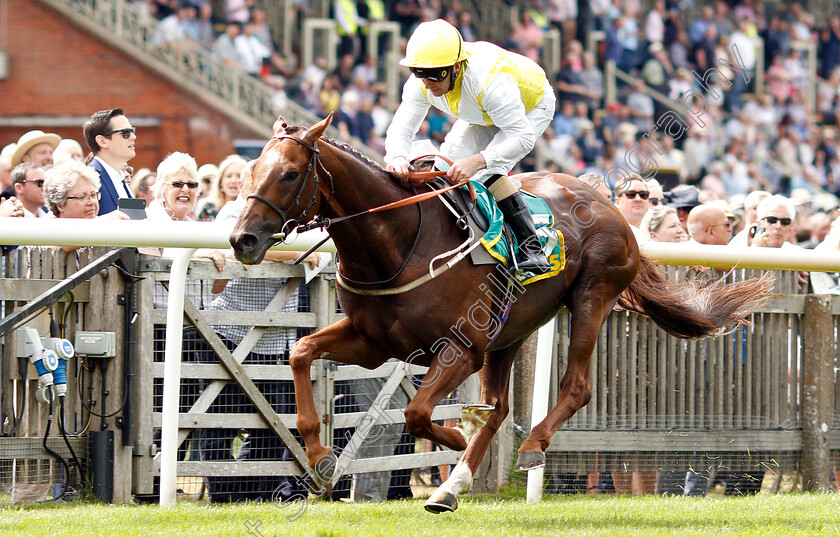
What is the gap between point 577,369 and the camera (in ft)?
19.1

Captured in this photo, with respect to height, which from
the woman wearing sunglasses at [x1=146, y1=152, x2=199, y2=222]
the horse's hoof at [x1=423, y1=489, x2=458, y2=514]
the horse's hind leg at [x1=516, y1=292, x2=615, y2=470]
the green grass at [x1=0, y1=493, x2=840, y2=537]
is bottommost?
the green grass at [x1=0, y1=493, x2=840, y2=537]

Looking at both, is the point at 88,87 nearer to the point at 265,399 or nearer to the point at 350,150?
the point at 265,399

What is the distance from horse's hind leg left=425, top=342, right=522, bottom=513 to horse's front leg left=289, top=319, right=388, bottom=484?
525mm

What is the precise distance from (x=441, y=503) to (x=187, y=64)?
12.0 meters

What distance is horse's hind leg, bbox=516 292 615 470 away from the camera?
5.56m

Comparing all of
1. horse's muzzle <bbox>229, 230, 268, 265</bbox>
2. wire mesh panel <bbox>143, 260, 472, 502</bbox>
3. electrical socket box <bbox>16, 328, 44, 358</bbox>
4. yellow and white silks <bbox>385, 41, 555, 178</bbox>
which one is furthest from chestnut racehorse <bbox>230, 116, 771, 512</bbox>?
electrical socket box <bbox>16, 328, 44, 358</bbox>

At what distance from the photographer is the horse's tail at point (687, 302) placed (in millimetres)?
6340

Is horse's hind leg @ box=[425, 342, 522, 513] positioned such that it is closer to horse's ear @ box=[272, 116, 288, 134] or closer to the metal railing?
horse's ear @ box=[272, 116, 288, 134]

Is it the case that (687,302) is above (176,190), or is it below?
below

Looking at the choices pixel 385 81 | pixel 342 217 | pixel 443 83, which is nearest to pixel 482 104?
pixel 443 83

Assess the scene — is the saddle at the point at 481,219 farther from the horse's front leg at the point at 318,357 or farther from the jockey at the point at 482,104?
the horse's front leg at the point at 318,357

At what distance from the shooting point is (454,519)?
17.0 feet

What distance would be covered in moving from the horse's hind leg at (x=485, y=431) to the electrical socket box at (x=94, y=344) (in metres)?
1.76

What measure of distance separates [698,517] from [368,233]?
2138mm
